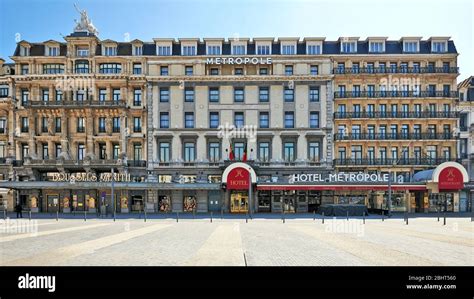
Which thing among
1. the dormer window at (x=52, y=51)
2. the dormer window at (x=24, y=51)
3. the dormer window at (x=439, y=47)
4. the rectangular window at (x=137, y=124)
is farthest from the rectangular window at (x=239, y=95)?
the dormer window at (x=24, y=51)

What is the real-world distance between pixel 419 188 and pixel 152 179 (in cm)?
3323

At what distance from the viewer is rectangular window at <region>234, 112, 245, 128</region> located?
128 ft

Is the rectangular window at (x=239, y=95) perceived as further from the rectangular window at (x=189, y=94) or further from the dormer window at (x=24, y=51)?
the dormer window at (x=24, y=51)

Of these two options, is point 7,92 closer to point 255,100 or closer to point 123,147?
point 123,147

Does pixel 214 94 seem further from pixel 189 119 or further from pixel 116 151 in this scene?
pixel 116 151

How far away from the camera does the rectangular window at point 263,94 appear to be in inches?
1556

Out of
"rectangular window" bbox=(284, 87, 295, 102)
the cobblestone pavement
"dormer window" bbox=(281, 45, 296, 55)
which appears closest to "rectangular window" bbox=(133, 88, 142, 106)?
"rectangular window" bbox=(284, 87, 295, 102)

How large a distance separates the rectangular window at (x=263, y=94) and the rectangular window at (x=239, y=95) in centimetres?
228

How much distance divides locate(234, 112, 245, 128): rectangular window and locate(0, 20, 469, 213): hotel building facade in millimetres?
134

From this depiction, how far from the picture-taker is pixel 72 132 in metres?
39.2

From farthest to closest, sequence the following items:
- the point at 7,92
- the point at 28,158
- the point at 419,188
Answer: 1. the point at 7,92
2. the point at 28,158
3. the point at 419,188

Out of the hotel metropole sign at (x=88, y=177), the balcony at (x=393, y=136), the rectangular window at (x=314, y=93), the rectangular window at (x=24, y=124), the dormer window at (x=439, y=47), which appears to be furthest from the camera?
the dormer window at (x=439, y=47)

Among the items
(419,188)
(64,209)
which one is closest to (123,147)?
(64,209)

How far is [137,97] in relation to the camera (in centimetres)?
4003
